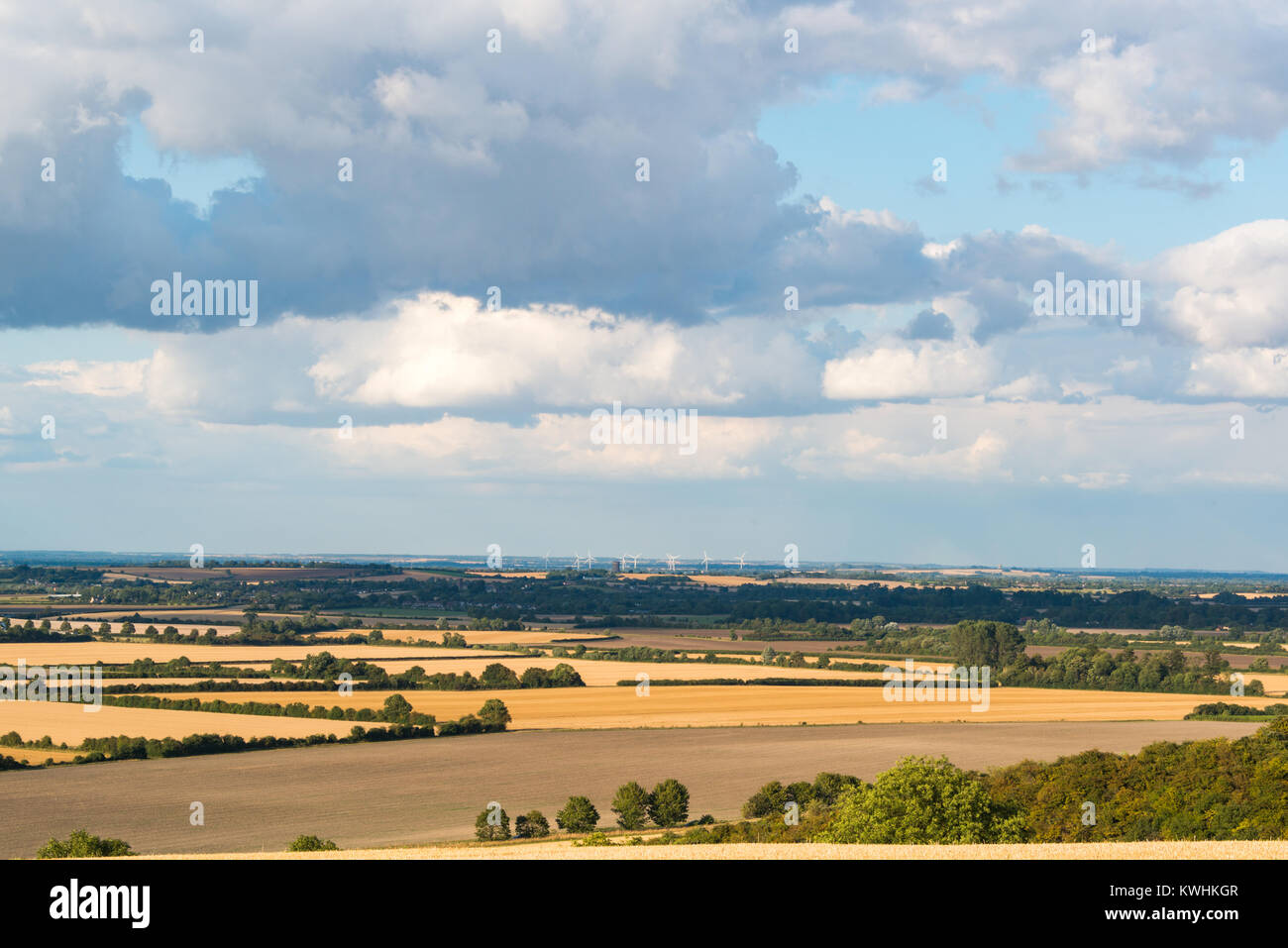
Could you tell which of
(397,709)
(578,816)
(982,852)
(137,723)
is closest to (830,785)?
(578,816)

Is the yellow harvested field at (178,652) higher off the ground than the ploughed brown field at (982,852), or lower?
lower

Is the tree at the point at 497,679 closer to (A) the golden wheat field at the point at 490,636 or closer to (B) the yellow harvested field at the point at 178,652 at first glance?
(B) the yellow harvested field at the point at 178,652


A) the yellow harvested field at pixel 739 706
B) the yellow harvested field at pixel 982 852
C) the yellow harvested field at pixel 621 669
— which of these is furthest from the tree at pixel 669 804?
the yellow harvested field at pixel 621 669

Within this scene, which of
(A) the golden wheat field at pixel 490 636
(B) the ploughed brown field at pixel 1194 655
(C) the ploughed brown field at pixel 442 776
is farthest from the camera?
(A) the golden wheat field at pixel 490 636
